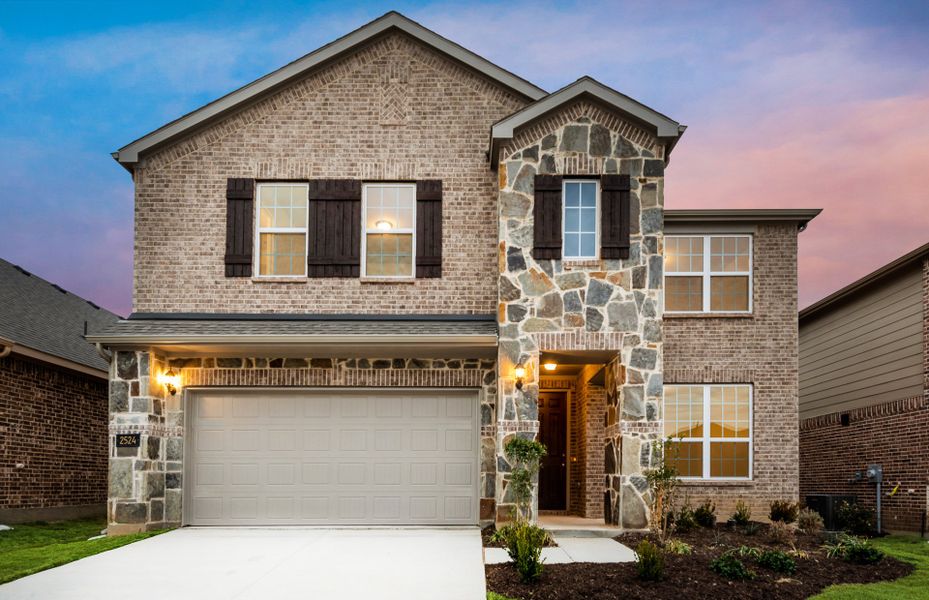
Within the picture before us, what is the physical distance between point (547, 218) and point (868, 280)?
7.64 metres

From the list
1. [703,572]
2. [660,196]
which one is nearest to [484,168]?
[660,196]

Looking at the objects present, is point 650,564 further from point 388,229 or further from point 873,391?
point 873,391

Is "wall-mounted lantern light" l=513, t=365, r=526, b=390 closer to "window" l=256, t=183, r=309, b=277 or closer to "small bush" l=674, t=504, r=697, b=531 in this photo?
"small bush" l=674, t=504, r=697, b=531

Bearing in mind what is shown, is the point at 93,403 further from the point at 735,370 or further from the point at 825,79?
the point at 825,79

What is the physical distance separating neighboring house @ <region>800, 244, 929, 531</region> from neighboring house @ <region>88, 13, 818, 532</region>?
7.59 ft

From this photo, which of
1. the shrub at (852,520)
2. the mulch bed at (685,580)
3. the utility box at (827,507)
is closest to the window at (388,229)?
the mulch bed at (685,580)

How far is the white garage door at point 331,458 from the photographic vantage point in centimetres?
1317

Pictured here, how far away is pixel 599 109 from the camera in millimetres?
12836

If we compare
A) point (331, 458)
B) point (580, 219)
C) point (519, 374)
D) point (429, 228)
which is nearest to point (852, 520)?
point (519, 374)

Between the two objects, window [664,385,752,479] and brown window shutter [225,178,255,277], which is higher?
brown window shutter [225,178,255,277]

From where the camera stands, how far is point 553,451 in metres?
15.8

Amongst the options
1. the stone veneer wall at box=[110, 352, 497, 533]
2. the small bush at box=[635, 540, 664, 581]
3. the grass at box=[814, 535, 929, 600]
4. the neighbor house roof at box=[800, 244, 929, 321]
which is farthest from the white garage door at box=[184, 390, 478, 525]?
the neighbor house roof at box=[800, 244, 929, 321]

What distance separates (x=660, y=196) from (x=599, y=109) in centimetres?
165

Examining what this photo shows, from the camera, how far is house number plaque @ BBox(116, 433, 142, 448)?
12.5 m
